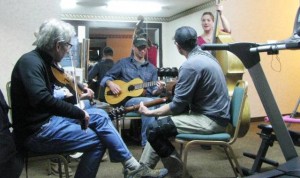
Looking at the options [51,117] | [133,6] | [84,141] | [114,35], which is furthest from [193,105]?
[114,35]

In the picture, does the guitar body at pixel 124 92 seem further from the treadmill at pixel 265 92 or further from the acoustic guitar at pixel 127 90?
the treadmill at pixel 265 92

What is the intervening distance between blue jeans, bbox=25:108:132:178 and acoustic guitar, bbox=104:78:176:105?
4.07 feet

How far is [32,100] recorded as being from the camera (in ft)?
5.44

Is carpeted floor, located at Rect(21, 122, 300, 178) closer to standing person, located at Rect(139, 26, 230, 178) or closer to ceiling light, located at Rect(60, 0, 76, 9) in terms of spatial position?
standing person, located at Rect(139, 26, 230, 178)

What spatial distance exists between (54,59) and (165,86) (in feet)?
4.58

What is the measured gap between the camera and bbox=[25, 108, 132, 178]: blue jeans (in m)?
1.75

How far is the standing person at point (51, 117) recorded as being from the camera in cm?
168

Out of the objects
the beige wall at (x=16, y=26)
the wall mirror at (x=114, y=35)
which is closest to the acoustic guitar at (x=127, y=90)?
the beige wall at (x=16, y=26)

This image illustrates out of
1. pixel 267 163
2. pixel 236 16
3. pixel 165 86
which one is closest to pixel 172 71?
pixel 165 86

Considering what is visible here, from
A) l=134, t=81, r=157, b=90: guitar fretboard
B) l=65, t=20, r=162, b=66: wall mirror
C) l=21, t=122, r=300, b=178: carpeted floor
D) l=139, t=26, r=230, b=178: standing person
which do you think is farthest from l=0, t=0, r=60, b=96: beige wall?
l=65, t=20, r=162, b=66: wall mirror

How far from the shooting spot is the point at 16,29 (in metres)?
2.86

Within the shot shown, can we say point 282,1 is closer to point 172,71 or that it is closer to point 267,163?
point 172,71

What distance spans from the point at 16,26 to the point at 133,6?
332cm

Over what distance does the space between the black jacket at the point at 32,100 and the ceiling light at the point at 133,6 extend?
4.07 meters
